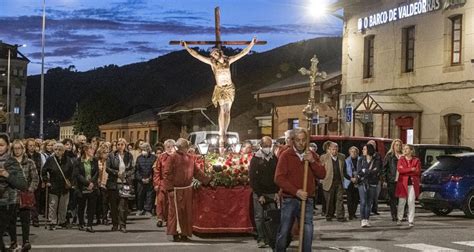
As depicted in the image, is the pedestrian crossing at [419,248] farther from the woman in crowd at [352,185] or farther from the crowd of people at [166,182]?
the woman in crowd at [352,185]

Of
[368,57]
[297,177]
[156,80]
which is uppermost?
[156,80]

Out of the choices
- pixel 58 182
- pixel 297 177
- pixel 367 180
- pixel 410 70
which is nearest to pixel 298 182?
pixel 297 177

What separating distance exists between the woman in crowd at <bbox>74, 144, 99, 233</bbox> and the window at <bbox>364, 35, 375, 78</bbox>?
64.8 ft

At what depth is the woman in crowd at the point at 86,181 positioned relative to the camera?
49.9 ft

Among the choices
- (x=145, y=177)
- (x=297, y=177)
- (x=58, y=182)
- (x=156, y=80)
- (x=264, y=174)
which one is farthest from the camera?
(x=156, y=80)

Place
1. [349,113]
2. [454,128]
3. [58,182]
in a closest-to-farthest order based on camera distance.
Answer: [58,182]
[454,128]
[349,113]

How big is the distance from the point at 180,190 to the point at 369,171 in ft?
15.5

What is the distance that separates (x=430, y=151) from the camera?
21.5 m

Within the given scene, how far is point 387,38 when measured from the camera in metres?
31.2

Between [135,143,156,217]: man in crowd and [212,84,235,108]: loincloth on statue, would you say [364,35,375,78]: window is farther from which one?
[212,84,235,108]: loincloth on statue

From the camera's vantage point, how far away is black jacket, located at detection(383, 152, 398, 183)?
55.6 ft

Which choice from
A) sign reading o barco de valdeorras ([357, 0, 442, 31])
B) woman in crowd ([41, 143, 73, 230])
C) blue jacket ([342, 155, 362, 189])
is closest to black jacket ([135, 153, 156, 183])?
woman in crowd ([41, 143, 73, 230])

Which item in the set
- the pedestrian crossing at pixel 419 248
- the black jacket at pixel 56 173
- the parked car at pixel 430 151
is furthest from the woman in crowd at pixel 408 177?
the black jacket at pixel 56 173

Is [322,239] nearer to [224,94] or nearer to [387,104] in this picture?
[224,94]
